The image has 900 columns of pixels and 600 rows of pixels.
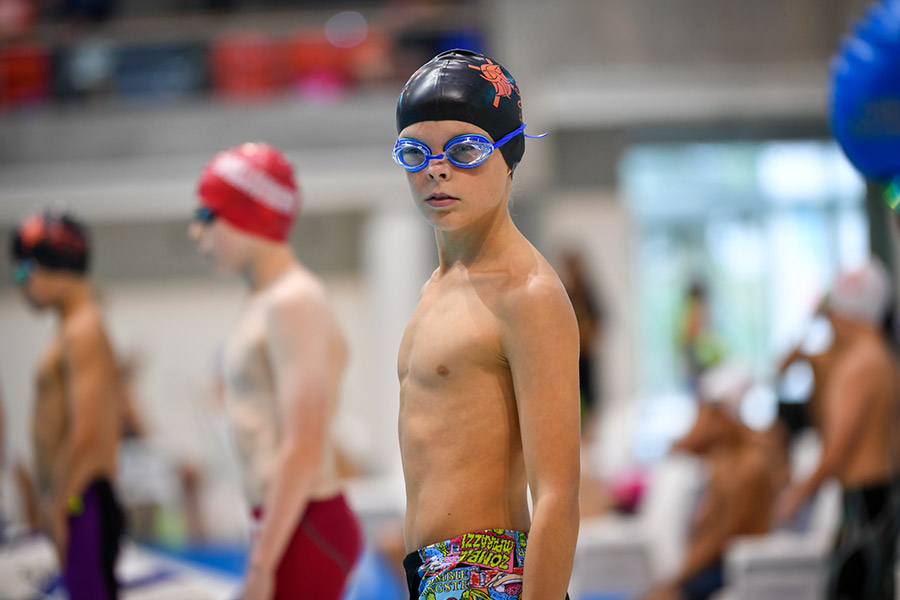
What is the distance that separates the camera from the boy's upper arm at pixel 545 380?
182 cm

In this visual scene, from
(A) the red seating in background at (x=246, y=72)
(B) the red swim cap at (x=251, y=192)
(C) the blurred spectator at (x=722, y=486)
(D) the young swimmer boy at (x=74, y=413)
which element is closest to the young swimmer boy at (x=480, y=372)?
(B) the red swim cap at (x=251, y=192)

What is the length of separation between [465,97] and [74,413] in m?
2.37

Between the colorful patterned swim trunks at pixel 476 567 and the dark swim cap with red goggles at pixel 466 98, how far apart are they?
2.36 ft

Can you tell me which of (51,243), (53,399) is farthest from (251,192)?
(53,399)

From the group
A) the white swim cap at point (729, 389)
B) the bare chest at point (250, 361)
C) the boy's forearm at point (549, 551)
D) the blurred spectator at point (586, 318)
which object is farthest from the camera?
the blurred spectator at point (586, 318)

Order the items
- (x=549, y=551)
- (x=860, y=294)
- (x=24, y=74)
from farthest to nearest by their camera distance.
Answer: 1. (x=24, y=74)
2. (x=860, y=294)
3. (x=549, y=551)

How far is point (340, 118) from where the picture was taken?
1132 centimetres

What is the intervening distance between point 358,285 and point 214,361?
1.85m

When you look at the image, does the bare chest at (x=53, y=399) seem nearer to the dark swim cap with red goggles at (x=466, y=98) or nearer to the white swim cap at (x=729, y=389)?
the dark swim cap with red goggles at (x=466, y=98)

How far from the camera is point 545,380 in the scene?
6.02 ft

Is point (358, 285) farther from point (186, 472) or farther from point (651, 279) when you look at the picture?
point (651, 279)

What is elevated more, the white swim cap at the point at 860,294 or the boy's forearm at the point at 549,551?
the white swim cap at the point at 860,294

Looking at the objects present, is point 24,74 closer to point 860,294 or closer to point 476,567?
point 860,294

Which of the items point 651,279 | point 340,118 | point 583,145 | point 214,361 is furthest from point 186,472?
point 651,279
